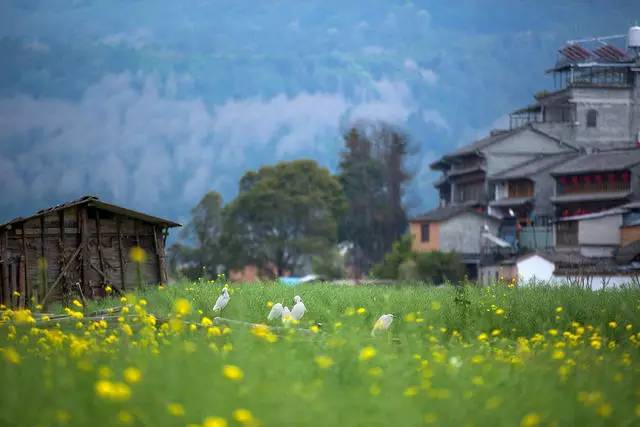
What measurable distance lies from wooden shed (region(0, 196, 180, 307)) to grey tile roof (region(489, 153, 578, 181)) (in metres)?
45.7

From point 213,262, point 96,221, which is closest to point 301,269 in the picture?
point 213,262

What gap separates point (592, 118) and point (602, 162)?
55.3 feet

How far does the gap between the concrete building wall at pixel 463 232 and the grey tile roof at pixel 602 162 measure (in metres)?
7.32

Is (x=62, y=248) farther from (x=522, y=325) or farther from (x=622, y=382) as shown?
(x=622, y=382)

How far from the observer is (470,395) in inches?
387

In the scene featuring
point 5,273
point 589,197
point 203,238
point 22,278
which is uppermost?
point 589,197

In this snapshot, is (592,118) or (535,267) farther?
(592,118)

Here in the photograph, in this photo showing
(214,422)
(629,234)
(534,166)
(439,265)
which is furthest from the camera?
(534,166)

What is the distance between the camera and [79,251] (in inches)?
1125

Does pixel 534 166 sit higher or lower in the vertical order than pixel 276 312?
higher

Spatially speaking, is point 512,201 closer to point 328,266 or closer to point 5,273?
point 328,266

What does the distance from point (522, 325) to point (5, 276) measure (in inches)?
512

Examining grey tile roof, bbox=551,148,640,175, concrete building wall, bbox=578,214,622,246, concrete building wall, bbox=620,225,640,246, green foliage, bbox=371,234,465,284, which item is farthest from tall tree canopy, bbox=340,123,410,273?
concrete building wall, bbox=620,225,640,246

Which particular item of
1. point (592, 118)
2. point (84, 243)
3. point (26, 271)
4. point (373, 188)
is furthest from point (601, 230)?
point (373, 188)
